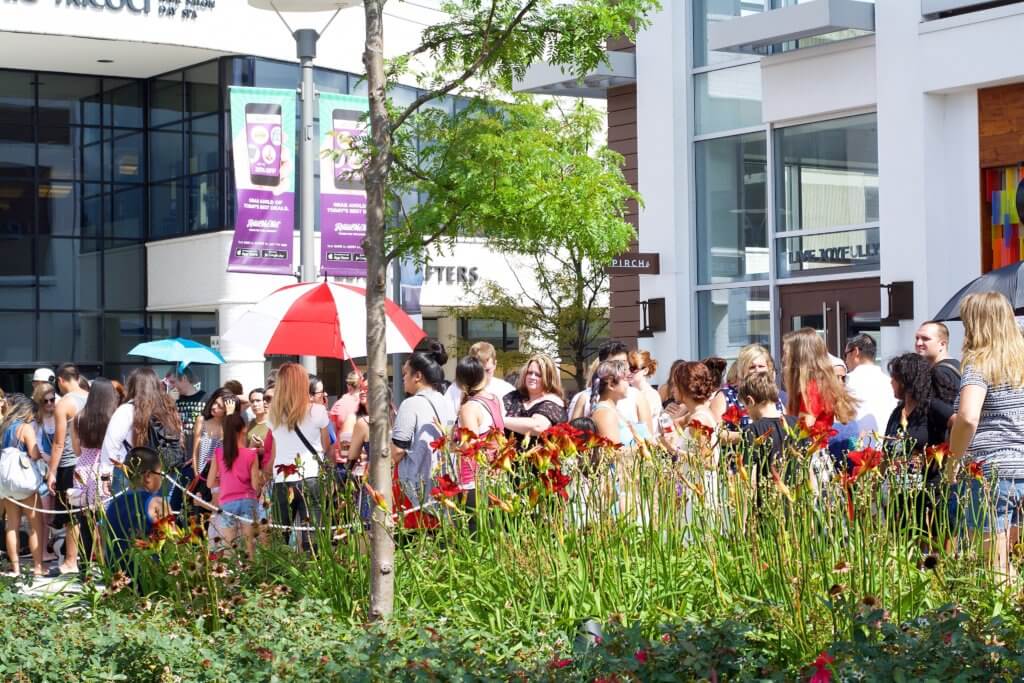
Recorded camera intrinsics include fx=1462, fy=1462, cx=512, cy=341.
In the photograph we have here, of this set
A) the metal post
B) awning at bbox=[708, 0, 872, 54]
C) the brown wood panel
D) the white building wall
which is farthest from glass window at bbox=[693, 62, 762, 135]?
the metal post

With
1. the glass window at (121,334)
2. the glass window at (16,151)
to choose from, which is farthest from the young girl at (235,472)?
the glass window at (16,151)

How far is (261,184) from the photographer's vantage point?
21906mm

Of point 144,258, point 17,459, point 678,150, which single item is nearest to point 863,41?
point 678,150

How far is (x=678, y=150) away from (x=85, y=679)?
45.9 feet

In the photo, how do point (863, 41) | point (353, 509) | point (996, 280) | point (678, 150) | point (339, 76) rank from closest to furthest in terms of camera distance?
point (353, 509), point (996, 280), point (863, 41), point (678, 150), point (339, 76)

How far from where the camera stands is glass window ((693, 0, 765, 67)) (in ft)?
59.7

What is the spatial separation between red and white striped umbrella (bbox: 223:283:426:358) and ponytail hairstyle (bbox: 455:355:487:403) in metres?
0.52

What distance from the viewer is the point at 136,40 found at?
3069 centimetres

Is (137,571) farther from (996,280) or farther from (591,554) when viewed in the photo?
(996,280)

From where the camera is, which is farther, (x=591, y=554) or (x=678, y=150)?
(x=678, y=150)

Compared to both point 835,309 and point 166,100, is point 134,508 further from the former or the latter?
point 166,100

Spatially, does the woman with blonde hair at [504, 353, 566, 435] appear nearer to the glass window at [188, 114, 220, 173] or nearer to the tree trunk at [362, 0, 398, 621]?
the tree trunk at [362, 0, 398, 621]

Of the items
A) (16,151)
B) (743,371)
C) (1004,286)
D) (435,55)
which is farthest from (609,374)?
(16,151)

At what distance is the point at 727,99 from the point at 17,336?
19774 millimetres
